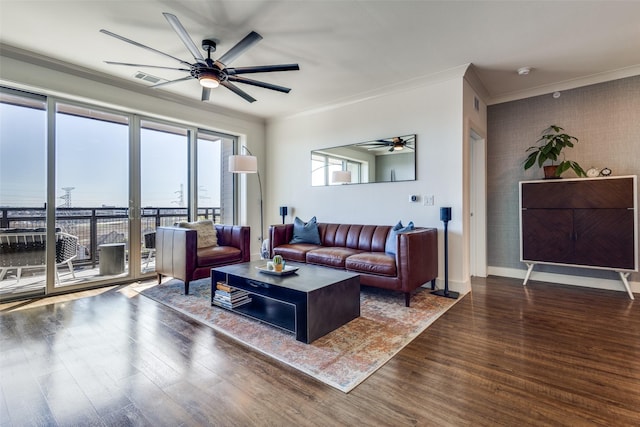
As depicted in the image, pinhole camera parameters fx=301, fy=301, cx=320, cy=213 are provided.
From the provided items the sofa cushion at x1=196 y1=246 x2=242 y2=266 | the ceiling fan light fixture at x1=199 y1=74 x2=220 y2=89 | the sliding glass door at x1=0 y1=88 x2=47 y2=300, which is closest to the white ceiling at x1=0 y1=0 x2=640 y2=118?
the ceiling fan light fixture at x1=199 y1=74 x2=220 y2=89

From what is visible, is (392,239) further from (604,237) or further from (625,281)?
(625,281)

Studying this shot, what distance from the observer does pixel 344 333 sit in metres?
2.49

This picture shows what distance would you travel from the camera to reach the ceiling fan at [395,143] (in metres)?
4.04

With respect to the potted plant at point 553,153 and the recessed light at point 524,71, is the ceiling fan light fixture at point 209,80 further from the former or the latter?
the potted plant at point 553,153

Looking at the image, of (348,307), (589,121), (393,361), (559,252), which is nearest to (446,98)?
(589,121)

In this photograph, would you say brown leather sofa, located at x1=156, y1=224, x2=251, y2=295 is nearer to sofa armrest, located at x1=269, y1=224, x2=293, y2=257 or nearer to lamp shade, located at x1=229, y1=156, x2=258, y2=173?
sofa armrest, located at x1=269, y1=224, x2=293, y2=257

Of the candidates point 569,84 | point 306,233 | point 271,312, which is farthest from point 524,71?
point 271,312

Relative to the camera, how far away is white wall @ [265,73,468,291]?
12.1 ft

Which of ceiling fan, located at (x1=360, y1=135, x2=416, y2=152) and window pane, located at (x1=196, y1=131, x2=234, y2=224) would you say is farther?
window pane, located at (x1=196, y1=131, x2=234, y2=224)

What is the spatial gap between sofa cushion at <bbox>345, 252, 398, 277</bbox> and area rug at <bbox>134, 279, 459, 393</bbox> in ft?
1.10

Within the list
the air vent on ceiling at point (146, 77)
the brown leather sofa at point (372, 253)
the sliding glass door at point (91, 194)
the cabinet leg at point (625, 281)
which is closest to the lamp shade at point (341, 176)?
the brown leather sofa at point (372, 253)

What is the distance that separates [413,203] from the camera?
4.02m

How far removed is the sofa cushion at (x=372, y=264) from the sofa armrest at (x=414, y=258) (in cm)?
10

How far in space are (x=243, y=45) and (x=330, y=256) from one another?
2409mm
